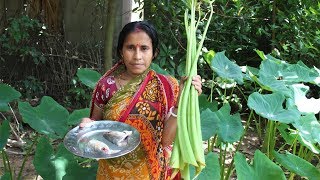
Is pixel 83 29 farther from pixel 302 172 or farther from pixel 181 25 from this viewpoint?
pixel 302 172

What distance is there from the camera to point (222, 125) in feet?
7.44

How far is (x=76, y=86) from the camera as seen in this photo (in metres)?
4.34

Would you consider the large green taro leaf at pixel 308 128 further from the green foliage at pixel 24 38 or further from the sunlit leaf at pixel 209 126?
the green foliage at pixel 24 38

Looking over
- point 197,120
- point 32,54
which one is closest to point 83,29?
point 32,54

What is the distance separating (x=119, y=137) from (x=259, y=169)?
2.09 ft

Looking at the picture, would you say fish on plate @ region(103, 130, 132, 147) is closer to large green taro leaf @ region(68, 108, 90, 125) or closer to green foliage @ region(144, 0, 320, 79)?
large green taro leaf @ region(68, 108, 90, 125)

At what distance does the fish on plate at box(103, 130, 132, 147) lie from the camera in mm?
1419

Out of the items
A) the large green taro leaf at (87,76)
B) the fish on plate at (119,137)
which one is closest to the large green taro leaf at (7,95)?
the large green taro leaf at (87,76)

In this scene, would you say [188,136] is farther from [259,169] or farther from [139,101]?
Answer: [259,169]

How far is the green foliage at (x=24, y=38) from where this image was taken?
4297 mm

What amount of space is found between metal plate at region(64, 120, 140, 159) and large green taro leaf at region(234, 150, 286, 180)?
0.51 m

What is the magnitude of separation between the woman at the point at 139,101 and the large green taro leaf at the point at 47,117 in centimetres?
65

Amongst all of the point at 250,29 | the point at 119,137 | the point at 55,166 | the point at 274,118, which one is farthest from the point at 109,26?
the point at 250,29

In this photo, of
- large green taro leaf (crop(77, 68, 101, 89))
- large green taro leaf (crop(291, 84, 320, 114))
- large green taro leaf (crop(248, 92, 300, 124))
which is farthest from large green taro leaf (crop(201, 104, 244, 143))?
large green taro leaf (crop(77, 68, 101, 89))
